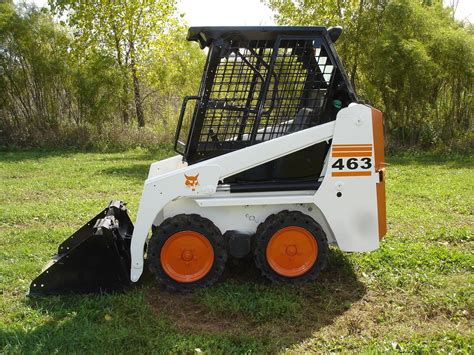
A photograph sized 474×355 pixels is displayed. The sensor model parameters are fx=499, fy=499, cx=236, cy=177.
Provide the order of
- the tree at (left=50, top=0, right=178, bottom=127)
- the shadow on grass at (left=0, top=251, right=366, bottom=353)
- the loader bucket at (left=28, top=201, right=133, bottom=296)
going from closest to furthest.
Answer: the shadow on grass at (left=0, top=251, right=366, bottom=353), the loader bucket at (left=28, top=201, right=133, bottom=296), the tree at (left=50, top=0, right=178, bottom=127)

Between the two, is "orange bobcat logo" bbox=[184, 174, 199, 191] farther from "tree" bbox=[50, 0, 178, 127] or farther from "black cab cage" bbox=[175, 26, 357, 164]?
"tree" bbox=[50, 0, 178, 127]

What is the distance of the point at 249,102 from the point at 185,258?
4.49ft

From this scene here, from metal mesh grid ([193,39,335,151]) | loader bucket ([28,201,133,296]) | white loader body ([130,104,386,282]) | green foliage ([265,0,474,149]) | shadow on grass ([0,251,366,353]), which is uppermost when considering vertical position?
green foliage ([265,0,474,149])

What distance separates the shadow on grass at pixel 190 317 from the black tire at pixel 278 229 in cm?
15

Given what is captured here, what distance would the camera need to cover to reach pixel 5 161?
40.9 ft

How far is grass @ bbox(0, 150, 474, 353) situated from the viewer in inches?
129

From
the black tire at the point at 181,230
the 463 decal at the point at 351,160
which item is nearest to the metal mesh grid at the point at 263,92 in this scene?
the 463 decal at the point at 351,160

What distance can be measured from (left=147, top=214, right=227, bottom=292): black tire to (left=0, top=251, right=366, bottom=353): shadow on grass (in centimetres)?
9

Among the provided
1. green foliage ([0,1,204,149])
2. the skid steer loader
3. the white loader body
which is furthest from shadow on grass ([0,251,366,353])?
green foliage ([0,1,204,149])

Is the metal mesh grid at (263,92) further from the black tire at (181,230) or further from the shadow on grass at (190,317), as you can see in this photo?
the shadow on grass at (190,317)

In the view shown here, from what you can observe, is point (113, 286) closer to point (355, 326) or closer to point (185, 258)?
point (185, 258)

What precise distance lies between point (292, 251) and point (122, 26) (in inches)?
515

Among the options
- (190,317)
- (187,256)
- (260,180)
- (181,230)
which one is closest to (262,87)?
(260,180)

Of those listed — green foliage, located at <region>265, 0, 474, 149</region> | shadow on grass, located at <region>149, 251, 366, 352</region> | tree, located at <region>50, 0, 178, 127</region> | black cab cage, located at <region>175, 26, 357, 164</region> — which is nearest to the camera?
shadow on grass, located at <region>149, 251, 366, 352</region>
